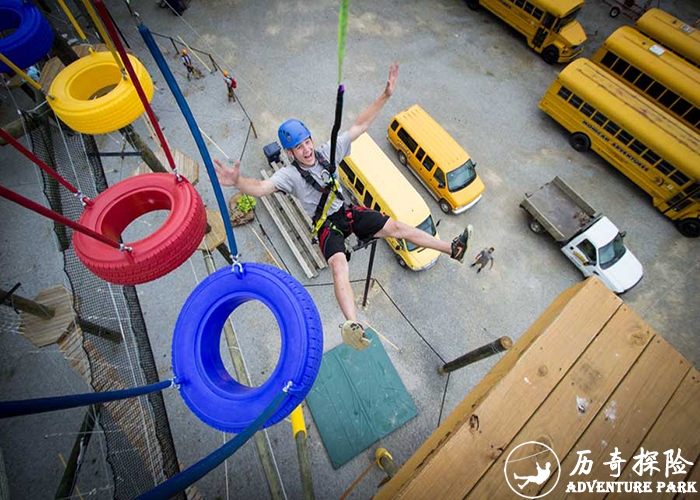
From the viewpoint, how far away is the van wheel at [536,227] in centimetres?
912

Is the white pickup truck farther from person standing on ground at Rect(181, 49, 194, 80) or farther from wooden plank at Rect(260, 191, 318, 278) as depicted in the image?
person standing on ground at Rect(181, 49, 194, 80)

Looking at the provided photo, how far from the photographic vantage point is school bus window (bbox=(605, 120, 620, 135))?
943 centimetres

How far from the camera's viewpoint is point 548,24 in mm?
11531

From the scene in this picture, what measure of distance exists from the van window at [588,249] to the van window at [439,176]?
3788 mm

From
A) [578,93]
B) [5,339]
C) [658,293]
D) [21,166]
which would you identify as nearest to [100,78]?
[5,339]

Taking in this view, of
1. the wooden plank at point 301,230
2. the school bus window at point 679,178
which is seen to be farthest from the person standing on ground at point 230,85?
the school bus window at point 679,178

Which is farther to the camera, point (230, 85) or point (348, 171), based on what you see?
point (230, 85)

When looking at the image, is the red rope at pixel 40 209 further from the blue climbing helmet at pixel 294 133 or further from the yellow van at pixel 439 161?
the yellow van at pixel 439 161

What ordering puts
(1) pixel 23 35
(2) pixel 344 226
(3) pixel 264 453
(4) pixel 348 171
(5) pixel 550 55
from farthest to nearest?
(5) pixel 550 55 < (4) pixel 348 171 < (2) pixel 344 226 < (1) pixel 23 35 < (3) pixel 264 453

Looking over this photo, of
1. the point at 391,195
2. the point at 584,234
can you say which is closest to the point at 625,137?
the point at 584,234

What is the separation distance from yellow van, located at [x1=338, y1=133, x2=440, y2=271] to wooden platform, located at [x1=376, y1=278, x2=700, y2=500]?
17.0ft

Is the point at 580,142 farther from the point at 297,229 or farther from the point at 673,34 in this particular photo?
the point at 297,229

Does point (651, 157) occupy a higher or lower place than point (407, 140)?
higher

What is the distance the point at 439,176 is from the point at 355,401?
19.8 feet
